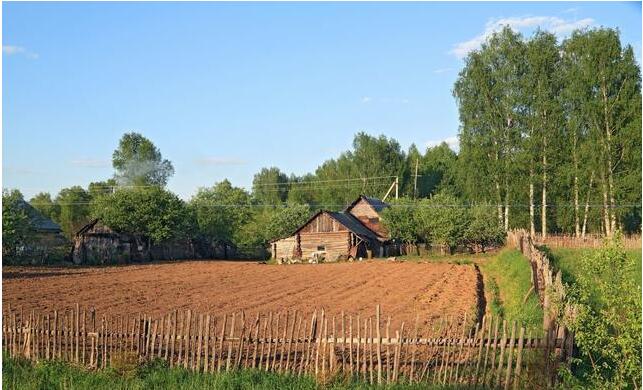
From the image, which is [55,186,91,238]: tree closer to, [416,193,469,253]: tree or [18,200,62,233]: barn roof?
[18,200,62,233]: barn roof

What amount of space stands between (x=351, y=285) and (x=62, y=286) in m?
12.4

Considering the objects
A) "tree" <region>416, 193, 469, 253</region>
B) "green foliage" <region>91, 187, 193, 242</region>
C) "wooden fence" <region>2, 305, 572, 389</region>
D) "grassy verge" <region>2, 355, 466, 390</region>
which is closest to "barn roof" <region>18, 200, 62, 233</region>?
"green foliage" <region>91, 187, 193, 242</region>

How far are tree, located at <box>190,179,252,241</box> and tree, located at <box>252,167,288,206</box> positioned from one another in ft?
75.4

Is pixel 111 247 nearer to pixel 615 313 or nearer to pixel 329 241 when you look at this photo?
pixel 329 241

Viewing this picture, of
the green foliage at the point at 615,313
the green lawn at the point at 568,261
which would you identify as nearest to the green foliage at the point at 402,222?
the green lawn at the point at 568,261

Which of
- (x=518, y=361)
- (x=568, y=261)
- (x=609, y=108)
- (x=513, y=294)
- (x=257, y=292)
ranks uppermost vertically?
(x=609, y=108)

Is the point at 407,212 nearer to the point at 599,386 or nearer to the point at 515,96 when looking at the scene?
the point at 515,96

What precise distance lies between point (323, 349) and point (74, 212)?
88155 mm

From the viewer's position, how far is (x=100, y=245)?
51.8 m

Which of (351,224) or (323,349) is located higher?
(351,224)

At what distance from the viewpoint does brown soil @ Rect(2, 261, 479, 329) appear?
20.2 meters

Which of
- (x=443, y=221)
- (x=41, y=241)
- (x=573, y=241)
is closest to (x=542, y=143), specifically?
(x=573, y=241)

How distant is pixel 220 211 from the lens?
75562 millimetres

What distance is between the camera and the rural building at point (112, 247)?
164 feet
